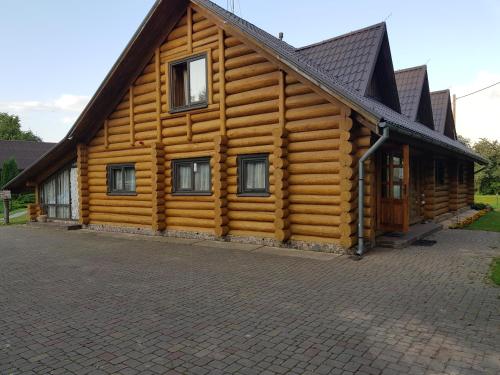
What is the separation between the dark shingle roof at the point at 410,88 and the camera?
16141 mm

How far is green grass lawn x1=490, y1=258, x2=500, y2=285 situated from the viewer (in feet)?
22.0

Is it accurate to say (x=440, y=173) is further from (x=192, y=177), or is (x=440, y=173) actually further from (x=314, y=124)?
(x=192, y=177)

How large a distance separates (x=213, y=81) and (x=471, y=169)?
1860 centimetres

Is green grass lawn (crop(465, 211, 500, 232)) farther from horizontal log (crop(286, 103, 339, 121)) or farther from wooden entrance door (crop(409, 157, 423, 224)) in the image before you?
horizontal log (crop(286, 103, 339, 121))

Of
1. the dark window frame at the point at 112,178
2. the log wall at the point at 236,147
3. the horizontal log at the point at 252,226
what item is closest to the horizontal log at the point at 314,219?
the log wall at the point at 236,147

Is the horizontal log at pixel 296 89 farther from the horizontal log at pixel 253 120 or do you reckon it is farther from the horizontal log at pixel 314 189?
the horizontal log at pixel 314 189

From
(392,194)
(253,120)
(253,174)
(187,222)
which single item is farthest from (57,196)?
(392,194)

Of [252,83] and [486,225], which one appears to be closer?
[252,83]

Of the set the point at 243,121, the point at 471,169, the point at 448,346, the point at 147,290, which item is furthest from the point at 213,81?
the point at 471,169

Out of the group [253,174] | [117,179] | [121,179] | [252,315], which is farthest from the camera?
[117,179]

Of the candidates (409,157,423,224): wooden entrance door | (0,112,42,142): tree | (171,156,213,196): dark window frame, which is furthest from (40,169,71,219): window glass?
(0,112,42,142): tree

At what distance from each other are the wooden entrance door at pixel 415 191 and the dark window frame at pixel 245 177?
5991 millimetres

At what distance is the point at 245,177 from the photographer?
11.1 m

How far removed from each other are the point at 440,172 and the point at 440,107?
5.84 meters
